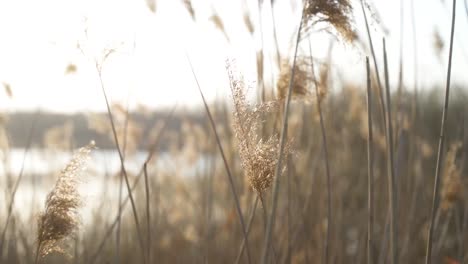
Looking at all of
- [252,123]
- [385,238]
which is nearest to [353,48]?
[252,123]

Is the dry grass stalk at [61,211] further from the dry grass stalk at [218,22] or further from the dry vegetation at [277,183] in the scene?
the dry grass stalk at [218,22]

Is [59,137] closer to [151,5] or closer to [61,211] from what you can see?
[151,5]

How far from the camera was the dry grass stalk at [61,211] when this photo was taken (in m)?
1.19

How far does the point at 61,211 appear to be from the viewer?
121 cm

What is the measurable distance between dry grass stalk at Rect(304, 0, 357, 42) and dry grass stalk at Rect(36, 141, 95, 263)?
Result: 1.84 ft

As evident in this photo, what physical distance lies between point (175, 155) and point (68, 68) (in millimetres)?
2444

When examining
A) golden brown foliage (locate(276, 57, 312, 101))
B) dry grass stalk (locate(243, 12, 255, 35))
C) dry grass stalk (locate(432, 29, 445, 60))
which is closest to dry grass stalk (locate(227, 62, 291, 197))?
golden brown foliage (locate(276, 57, 312, 101))

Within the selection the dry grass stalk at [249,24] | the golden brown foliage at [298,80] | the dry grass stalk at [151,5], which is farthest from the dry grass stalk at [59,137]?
the golden brown foliage at [298,80]

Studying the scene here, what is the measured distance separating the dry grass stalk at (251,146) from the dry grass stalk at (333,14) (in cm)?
18

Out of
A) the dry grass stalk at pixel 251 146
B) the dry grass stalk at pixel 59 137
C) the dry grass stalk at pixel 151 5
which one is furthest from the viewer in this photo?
the dry grass stalk at pixel 59 137

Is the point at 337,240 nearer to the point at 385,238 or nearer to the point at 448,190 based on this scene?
the point at 448,190

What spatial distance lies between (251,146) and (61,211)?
43cm

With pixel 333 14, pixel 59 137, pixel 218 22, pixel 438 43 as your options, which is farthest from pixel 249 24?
pixel 59 137

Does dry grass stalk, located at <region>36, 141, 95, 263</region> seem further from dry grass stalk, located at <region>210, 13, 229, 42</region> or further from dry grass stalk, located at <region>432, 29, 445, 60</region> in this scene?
dry grass stalk, located at <region>432, 29, 445, 60</region>
